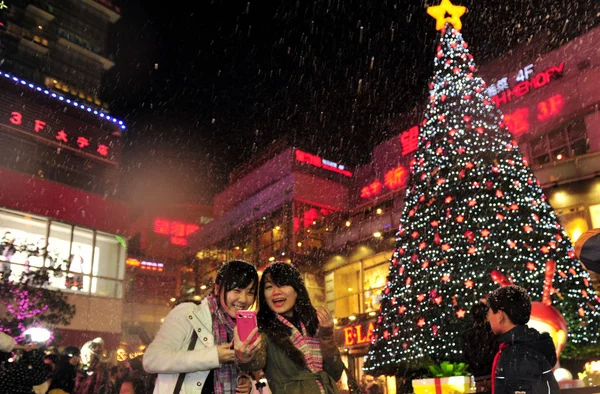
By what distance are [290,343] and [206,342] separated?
46cm

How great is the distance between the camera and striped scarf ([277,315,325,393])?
9.57ft

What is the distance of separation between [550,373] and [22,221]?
69.8ft

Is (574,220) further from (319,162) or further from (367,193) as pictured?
(319,162)

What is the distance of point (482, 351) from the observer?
4.33 m

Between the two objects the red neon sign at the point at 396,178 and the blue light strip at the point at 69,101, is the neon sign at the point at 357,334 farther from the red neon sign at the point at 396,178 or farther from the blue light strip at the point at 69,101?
the blue light strip at the point at 69,101

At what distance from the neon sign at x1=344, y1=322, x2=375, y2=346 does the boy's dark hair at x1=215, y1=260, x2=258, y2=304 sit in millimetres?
19206

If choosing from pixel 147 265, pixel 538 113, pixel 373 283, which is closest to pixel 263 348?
pixel 538 113

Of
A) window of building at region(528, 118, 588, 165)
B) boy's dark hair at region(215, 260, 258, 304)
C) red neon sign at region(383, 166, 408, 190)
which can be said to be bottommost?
boy's dark hair at region(215, 260, 258, 304)

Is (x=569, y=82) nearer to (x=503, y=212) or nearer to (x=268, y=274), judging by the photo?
(x=503, y=212)

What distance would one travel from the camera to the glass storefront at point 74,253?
20.0m

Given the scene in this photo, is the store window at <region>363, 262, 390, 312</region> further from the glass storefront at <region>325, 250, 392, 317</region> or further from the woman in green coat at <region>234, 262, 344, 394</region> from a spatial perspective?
the woman in green coat at <region>234, 262, 344, 394</region>

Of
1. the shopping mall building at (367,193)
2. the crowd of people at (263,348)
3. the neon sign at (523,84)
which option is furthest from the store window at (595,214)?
the crowd of people at (263,348)

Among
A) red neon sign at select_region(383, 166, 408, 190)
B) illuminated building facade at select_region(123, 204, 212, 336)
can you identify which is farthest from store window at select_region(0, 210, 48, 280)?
red neon sign at select_region(383, 166, 408, 190)

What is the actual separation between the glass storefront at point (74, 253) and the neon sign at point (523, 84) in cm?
1745
